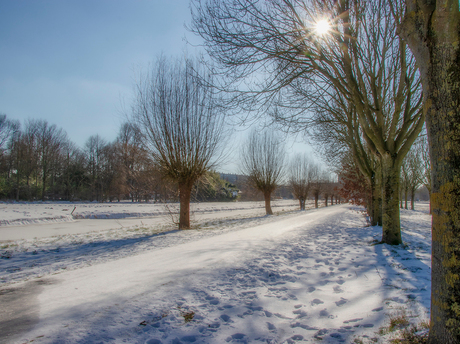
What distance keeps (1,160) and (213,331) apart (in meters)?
41.6

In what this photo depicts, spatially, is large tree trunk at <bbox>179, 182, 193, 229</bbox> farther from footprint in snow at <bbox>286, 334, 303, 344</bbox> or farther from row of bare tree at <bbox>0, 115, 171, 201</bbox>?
row of bare tree at <bbox>0, 115, 171, 201</bbox>

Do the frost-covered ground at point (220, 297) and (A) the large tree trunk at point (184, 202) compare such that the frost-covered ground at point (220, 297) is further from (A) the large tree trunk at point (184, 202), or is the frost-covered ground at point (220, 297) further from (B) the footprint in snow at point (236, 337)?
(A) the large tree trunk at point (184, 202)

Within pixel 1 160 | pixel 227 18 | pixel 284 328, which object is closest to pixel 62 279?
pixel 284 328

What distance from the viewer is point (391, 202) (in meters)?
6.22

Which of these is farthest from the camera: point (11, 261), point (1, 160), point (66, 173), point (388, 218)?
point (66, 173)

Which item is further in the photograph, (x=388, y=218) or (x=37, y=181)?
(x=37, y=181)

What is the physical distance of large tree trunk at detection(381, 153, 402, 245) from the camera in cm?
612

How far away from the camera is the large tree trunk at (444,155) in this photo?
1.75 meters

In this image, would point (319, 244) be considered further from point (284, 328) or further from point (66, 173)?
point (66, 173)

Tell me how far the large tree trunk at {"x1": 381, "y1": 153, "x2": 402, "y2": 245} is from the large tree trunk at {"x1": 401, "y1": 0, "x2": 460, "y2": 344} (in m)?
4.94

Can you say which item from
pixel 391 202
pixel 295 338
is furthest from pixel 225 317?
pixel 391 202

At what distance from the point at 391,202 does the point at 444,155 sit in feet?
16.9

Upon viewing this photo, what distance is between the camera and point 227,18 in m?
5.05

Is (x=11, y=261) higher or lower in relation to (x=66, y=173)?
lower
